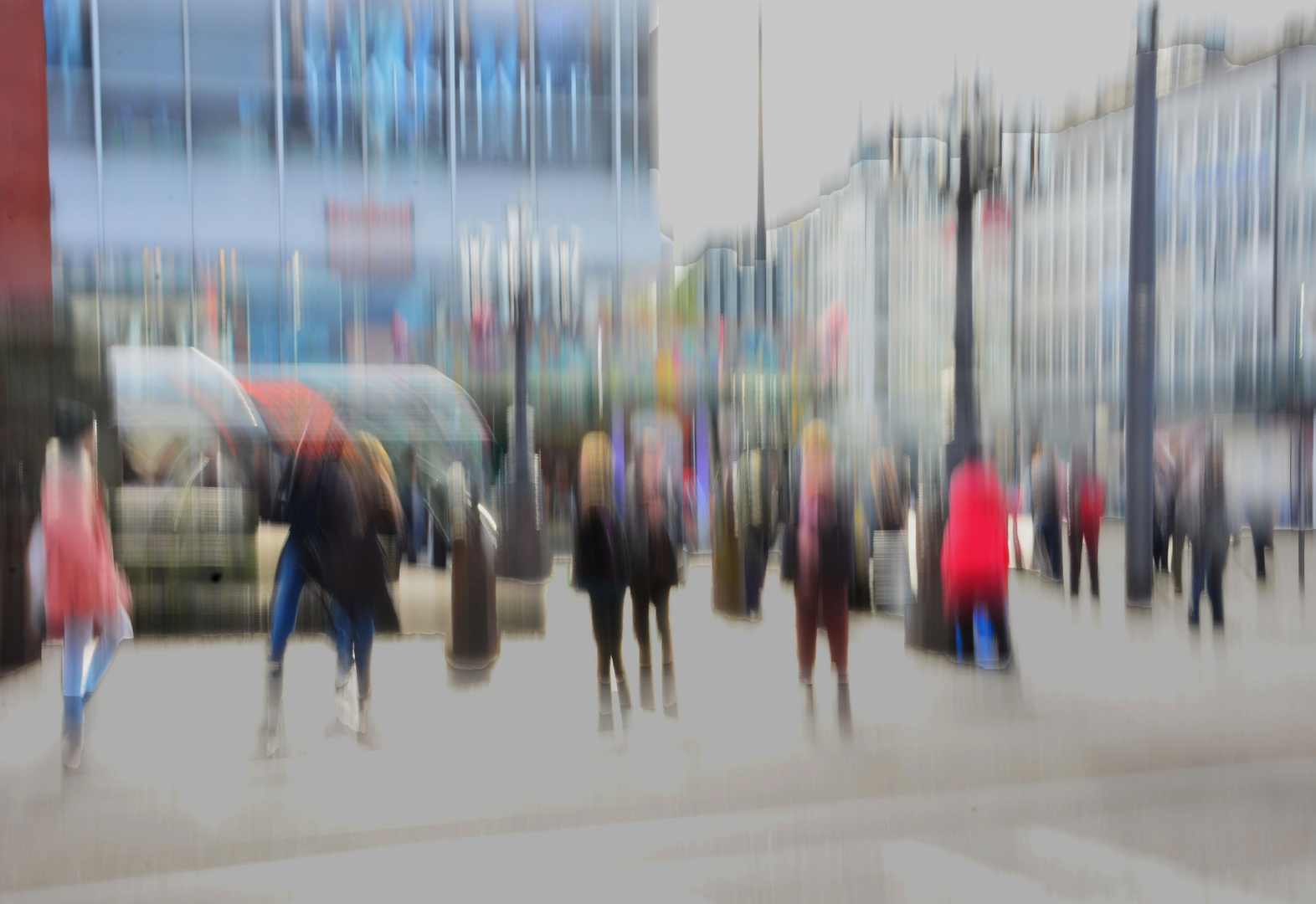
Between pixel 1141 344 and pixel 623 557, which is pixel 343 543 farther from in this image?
pixel 1141 344

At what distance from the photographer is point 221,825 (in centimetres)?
557

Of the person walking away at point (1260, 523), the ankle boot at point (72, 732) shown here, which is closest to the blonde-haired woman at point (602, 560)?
the ankle boot at point (72, 732)

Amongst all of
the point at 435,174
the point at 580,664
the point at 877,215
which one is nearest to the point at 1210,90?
the point at 877,215

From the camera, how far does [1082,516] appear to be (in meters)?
15.4

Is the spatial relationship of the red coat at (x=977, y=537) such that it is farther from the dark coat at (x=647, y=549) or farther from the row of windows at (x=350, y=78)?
the row of windows at (x=350, y=78)

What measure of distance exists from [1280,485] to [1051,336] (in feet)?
73.9

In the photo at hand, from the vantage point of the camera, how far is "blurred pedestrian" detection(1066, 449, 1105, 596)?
574 inches

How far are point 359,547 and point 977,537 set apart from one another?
14.3 ft

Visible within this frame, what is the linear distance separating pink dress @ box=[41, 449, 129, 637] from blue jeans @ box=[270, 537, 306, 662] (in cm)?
94

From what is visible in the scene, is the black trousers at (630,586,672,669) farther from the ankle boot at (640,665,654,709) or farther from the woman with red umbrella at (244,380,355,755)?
the woman with red umbrella at (244,380,355,755)

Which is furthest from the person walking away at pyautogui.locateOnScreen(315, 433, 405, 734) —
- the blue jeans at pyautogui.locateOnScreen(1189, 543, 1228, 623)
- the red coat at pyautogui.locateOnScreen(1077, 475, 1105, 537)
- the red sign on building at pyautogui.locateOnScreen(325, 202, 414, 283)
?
the red sign on building at pyautogui.locateOnScreen(325, 202, 414, 283)

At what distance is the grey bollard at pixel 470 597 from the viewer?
29.3ft

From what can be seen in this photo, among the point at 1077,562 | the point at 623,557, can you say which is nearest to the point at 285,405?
the point at 623,557

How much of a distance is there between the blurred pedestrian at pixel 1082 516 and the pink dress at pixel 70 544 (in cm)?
1103
